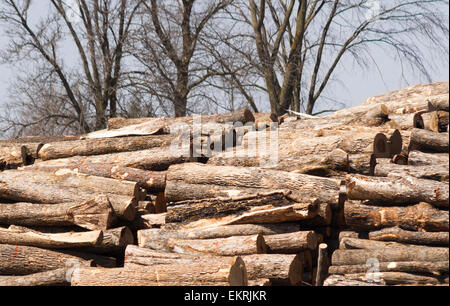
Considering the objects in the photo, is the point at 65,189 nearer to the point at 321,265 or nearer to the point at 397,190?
the point at 321,265

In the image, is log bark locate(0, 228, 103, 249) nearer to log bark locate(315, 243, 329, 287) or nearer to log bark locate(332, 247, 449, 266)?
log bark locate(315, 243, 329, 287)

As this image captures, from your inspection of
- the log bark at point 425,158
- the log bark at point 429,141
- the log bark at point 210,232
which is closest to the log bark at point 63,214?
the log bark at point 210,232

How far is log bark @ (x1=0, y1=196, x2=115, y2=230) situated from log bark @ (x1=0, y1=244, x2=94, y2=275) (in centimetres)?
56

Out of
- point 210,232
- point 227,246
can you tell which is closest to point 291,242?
point 227,246

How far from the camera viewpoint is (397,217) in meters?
7.84

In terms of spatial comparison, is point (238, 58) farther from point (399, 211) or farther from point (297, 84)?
point (399, 211)

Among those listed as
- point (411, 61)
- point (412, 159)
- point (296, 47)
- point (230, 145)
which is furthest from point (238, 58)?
point (412, 159)

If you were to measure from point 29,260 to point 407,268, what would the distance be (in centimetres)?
509

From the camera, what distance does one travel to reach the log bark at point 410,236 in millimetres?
7277

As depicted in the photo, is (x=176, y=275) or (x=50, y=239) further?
(x=50, y=239)

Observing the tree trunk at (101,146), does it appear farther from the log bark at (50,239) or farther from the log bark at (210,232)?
the log bark at (210,232)

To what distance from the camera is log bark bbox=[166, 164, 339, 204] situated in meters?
8.77

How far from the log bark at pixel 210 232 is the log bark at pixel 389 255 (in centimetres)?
74

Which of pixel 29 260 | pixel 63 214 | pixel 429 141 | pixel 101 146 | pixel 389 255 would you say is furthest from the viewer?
pixel 101 146
